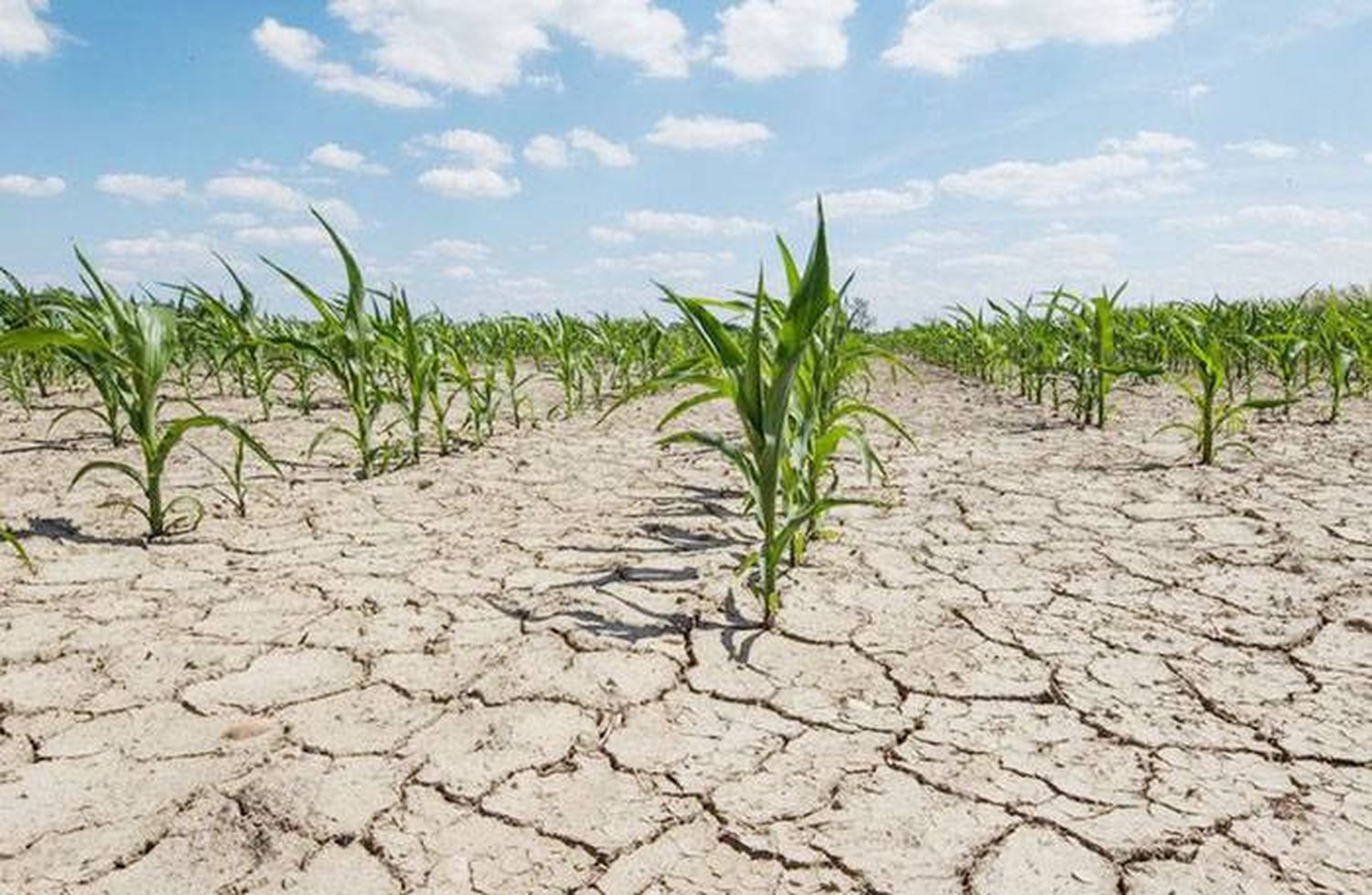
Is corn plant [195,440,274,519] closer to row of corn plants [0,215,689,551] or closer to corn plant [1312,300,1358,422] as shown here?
row of corn plants [0,215,689,551]

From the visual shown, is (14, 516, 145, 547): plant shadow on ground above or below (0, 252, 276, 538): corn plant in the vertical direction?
below

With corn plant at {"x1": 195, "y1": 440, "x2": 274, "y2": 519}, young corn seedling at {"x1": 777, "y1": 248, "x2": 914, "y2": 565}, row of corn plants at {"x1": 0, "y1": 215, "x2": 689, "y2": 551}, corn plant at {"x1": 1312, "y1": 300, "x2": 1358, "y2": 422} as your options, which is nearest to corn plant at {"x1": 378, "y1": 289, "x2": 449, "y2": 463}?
row of corn plants at {"x1": 0, "y1": 215, "x2": 689, "y2": 551}

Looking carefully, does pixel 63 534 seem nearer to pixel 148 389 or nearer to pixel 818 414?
pixel 148 389

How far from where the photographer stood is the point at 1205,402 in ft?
9.97

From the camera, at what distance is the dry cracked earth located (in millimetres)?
1022

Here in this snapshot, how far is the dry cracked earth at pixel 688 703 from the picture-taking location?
1.02 m

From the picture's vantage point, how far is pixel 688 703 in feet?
4.55

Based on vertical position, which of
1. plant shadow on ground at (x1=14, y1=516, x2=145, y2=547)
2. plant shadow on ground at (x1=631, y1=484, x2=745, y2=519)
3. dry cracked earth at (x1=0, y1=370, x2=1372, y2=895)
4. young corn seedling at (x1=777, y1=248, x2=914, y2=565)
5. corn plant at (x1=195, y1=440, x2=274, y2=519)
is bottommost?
dry cracked earth at (x1=0, y1=370, x2=1372, y2=895)

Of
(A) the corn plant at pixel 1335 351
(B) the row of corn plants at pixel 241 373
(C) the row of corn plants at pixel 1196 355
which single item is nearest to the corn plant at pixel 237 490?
(B) the row of corn plants at pixel 241 373

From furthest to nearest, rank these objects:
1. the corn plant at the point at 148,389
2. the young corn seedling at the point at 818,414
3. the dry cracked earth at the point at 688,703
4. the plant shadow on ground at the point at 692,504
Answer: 1. the plant shadow on ground at the point at 692,504
2. the corn plant at the point at 148,389
3. the young corn seedling at the point at 818,414
4. the dry cracked earth at the point at 688,703

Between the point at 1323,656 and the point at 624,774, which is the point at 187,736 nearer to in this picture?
the point at 624,774

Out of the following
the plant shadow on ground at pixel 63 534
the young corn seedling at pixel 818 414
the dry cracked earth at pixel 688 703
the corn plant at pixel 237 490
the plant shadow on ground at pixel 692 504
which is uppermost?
the young corn seedling at pixel 818 414

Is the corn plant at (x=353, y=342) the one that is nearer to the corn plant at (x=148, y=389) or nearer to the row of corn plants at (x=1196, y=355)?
the corn plant at (x=148, y=389)

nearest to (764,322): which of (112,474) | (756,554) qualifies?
(756,554)
